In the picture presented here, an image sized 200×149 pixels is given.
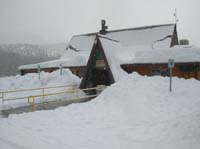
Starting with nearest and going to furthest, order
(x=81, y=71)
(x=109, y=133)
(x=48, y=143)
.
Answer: (x=48, y=143)
(x=109, y=133)
(x=81, y=71)

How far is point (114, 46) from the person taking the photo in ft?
78.5

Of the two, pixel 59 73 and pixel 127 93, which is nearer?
pixel 127 93

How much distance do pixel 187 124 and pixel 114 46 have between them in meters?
15.1

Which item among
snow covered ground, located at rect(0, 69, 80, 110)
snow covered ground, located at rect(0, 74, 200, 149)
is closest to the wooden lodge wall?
snow covered ground, located at rect(0, 74, 200, 149)

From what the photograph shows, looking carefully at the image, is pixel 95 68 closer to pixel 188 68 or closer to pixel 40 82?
pixel 40 82

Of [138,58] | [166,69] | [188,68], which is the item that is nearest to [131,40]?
[138,58]

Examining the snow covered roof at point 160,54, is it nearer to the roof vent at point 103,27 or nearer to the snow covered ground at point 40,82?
the snow covered ground at point 40,82

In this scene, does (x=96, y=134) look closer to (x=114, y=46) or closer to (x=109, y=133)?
(x=109, y=133)

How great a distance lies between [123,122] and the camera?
40.3 feet

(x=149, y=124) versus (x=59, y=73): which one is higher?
(x=59, y=73)

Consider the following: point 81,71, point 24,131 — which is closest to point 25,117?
point 24,131

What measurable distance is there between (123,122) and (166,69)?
902cm

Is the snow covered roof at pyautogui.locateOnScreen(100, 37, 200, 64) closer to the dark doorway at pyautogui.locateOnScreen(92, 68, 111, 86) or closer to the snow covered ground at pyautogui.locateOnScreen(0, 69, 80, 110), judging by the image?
the dark doorway at pyautogui.locateOnScreen(92, 68, 111, 86)

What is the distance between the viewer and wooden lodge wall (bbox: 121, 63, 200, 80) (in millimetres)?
18422
